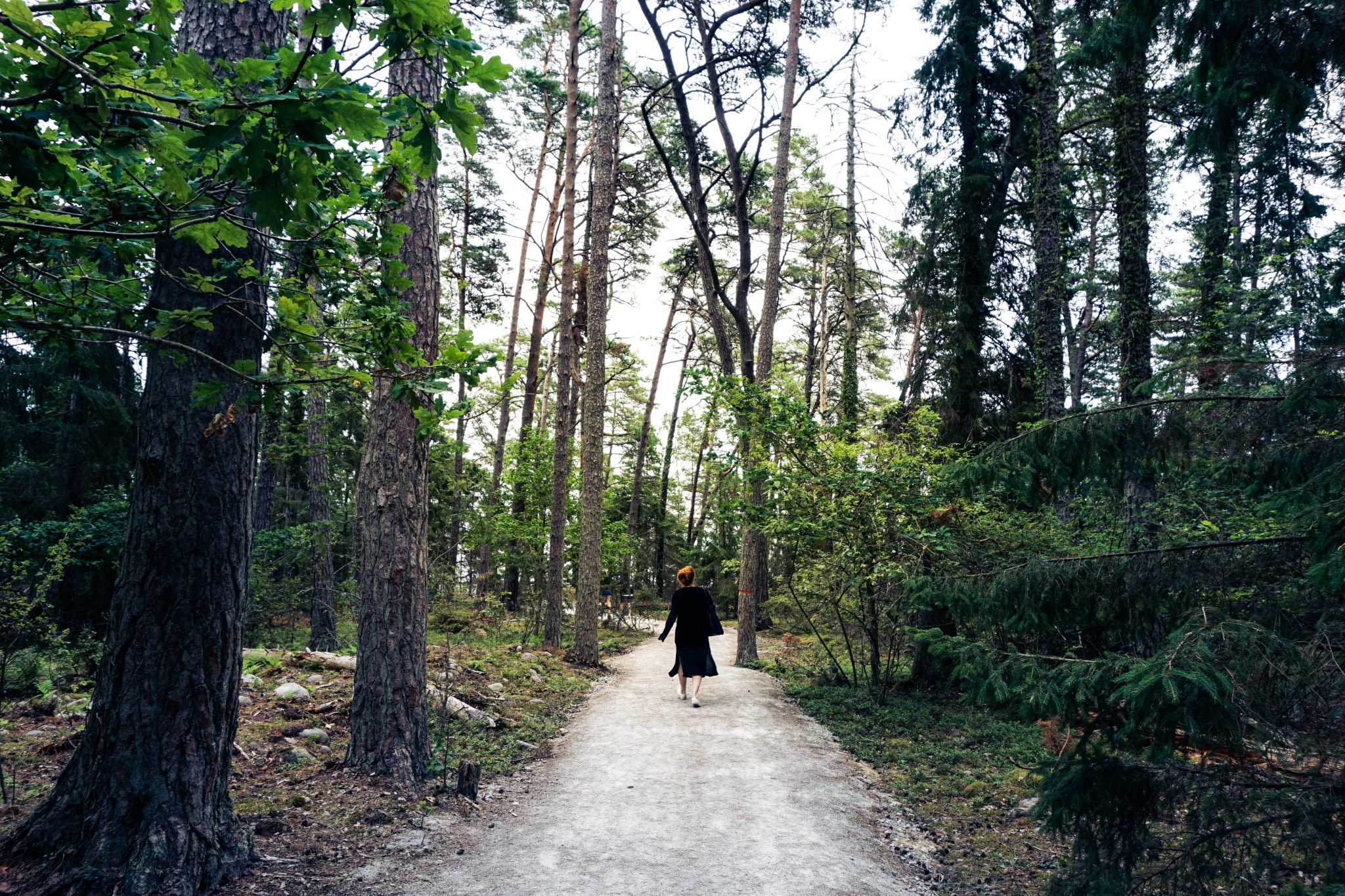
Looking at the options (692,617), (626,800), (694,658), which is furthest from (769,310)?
(626,800)

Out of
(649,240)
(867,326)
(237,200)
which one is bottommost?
(237,200)

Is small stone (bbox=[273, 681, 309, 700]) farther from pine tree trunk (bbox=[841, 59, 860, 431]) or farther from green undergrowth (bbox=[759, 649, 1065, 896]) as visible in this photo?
pine tree trunk (bbox=[841, 59, 860, 431])

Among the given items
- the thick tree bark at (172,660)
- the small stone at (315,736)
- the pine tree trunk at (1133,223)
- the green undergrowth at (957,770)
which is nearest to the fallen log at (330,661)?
the small stone at (315,736)

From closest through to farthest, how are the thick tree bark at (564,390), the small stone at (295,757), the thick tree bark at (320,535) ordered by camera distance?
1. the small stone at (295,757)
2. the thick tree bark at (320,535)
3. the thick tree bark at (564,390)

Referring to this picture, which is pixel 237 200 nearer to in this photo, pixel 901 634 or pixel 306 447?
pixel 901 634

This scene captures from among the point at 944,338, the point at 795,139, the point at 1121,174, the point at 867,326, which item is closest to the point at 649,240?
the point at 795,139

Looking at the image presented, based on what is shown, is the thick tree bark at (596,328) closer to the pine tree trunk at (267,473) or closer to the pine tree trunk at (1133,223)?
the pine tree trunk at (267,473)

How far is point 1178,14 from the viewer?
3861mm

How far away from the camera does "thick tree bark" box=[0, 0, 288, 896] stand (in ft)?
10.5

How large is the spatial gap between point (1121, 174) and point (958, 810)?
7954 millimetres

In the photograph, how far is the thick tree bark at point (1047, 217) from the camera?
9219mm

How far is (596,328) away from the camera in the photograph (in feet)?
38.0

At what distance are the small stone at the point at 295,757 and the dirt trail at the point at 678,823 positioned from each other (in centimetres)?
147

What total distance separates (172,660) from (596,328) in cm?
889
